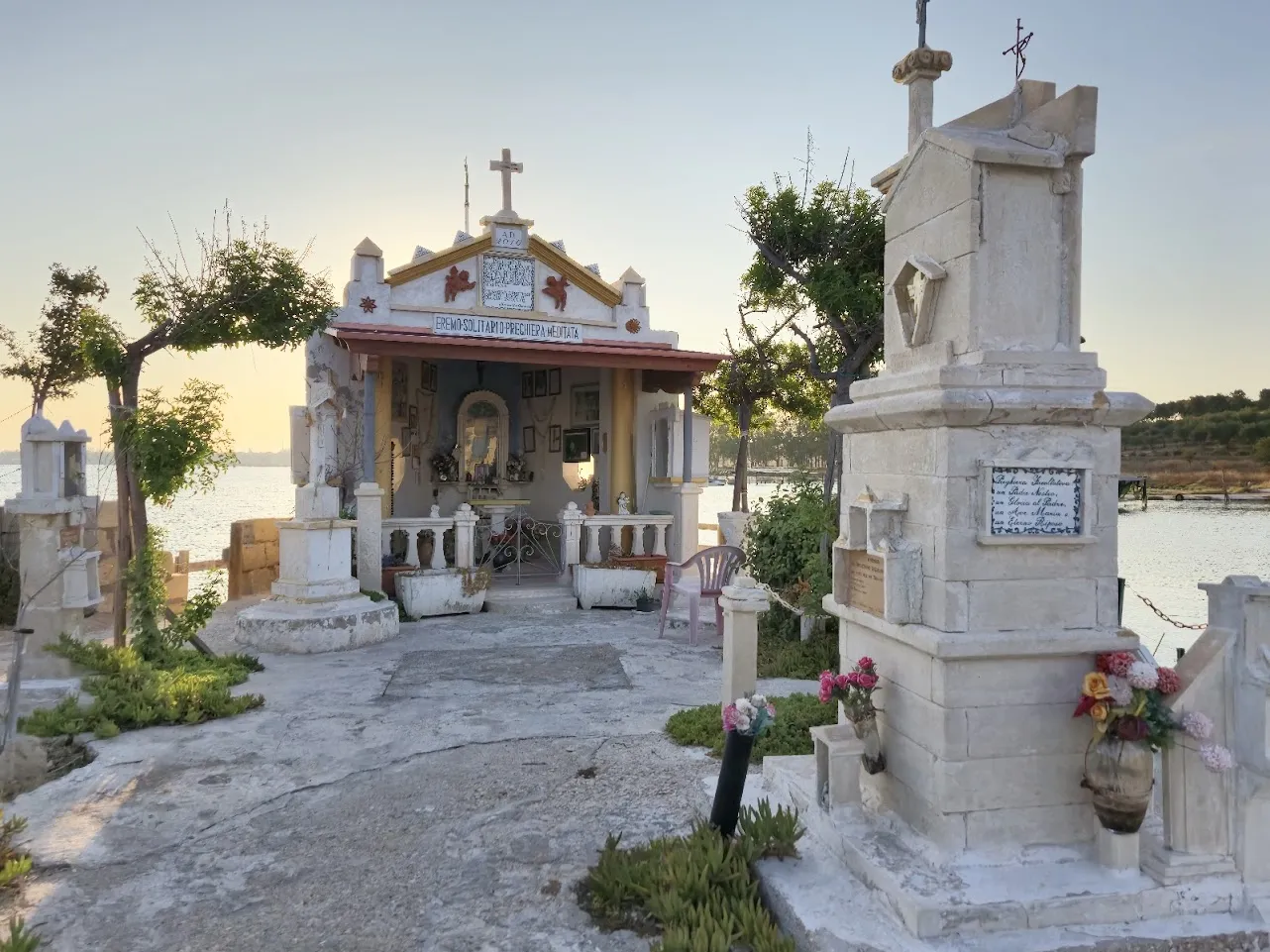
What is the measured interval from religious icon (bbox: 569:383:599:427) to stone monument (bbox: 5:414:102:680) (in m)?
7.69

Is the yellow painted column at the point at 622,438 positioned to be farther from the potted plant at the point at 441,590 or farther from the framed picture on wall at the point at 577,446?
the potted plant at the point at 441,590

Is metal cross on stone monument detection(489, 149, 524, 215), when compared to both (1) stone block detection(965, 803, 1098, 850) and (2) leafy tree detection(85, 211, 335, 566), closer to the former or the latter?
(2) leafy tree detection(85, 211, 335, 566)

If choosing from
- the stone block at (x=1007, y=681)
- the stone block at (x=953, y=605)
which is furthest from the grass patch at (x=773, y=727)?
the stone block at (x=953, y=605)

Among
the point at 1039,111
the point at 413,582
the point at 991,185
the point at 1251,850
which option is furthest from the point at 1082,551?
the point at 413,582

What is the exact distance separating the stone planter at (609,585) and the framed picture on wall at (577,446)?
303 centimetres

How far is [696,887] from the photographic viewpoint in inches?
122

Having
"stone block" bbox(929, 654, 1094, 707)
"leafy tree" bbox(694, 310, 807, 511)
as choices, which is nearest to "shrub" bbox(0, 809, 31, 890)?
"stone block" bbox(929, 654, 1094, 707)

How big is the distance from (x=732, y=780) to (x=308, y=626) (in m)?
5.74

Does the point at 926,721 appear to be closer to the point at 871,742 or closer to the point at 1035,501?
the point at 871,742

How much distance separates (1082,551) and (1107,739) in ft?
2.33

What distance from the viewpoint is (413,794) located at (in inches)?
171

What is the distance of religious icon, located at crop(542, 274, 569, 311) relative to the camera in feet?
38.4

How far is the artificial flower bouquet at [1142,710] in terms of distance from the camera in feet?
9.54

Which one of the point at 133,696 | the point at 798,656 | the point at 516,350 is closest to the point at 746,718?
the point at 798,656
